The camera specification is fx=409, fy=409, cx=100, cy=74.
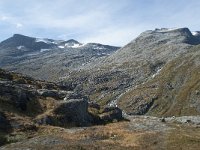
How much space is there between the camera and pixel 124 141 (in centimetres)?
6400

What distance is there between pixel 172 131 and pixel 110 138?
46.9ft

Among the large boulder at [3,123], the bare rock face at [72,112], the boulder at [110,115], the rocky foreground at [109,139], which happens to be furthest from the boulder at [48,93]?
the large boulder at [3,123]

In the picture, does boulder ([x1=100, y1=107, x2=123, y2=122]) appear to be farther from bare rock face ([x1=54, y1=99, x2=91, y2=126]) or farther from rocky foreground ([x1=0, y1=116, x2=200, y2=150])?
rocky foreground ([x1=0, y1=116, x2=200, y2=150])

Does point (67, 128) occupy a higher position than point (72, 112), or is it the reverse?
point (72, 112)

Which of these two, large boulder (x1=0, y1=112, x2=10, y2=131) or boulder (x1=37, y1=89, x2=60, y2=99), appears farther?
boulder (x1=37, y1=89, x2=60, y2=99)

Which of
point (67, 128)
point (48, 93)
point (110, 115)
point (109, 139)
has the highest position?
point (48, 93)

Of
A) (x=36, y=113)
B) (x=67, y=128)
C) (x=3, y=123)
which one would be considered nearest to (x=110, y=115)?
(x=67, y=128)

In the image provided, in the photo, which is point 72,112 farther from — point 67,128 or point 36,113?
point 36,113

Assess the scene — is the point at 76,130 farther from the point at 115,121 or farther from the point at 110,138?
the point at 115,121

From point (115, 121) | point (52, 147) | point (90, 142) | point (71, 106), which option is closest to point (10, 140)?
point (52, 147)

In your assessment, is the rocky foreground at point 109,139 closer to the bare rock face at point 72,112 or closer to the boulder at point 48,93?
the bare rock face at point 72,112

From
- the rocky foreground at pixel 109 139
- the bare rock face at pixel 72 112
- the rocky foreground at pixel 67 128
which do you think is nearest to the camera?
the rocky foreground at pixel 109 139

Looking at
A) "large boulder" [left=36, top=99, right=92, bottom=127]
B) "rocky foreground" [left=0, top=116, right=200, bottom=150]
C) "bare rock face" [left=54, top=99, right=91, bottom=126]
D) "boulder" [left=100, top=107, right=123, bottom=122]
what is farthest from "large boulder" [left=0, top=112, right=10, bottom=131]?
"boulder" [left=100, top=107, right=123, bottom=122]

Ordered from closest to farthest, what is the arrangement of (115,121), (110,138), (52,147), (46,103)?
(52,147), (110,138), (46,103), (115,121)
